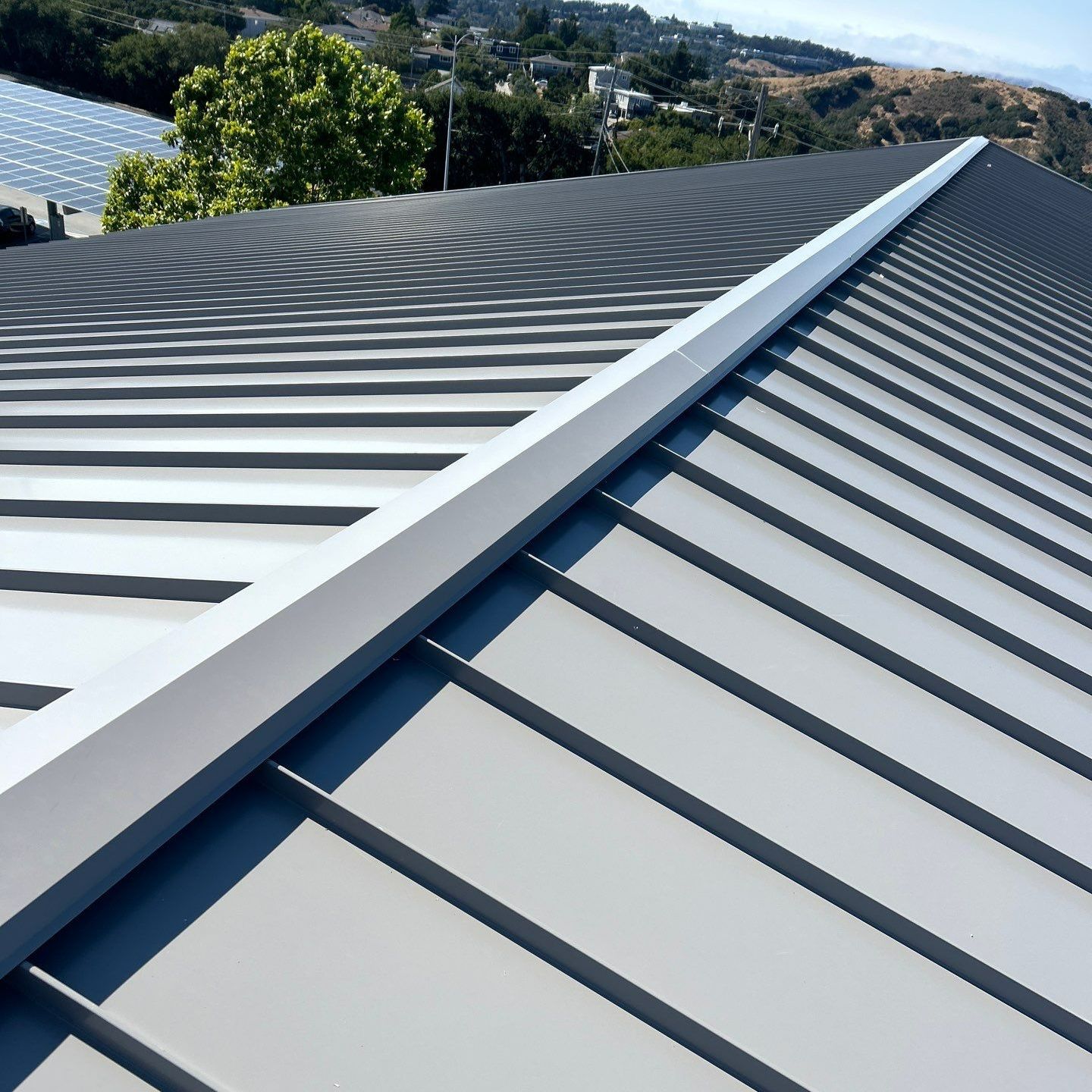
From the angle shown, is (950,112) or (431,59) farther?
(431,59)

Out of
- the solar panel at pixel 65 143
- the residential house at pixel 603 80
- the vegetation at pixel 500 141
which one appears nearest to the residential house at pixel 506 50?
the residential house at pixel 603 80

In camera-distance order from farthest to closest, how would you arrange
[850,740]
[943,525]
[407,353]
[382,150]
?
1. [382,150]
2. [407,353]
3. [943,525]
4. [850,740]

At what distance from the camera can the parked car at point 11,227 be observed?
2958 cm

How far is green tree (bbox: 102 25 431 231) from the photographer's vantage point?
1064 inches

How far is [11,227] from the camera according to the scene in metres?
29.8

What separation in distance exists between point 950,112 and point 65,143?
A: 103 m

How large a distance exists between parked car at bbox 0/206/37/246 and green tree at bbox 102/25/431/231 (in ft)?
13.2

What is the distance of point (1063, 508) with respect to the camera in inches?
172

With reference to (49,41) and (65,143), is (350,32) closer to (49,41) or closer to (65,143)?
(49,41)

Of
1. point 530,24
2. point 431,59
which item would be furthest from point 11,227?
point 530,24

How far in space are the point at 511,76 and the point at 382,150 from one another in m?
93.9

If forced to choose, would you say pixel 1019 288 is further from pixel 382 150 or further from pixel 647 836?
pixel 382 150

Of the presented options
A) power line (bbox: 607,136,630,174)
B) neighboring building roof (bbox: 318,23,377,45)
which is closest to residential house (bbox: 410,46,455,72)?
neighboring building roof (bbox: 318,23,377,45)

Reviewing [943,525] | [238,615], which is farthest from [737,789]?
[943,525]
